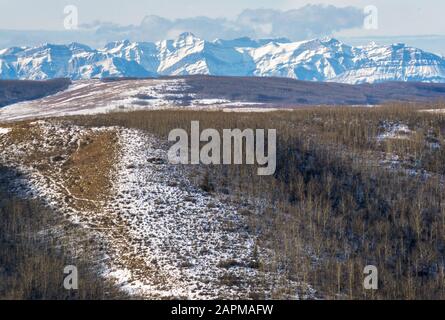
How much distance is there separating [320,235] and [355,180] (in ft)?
37.8

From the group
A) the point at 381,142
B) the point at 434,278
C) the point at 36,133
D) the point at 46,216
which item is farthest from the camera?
the point at 381,142

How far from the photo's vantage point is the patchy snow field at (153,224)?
97.0ft

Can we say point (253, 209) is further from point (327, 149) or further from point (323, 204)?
point (327, 149)

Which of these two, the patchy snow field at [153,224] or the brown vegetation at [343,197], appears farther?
the brown vegetation at [343,197]

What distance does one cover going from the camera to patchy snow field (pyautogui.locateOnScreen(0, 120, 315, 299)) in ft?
97.0

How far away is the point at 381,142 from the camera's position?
5797 centimetres

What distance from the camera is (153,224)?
35750 millimetres

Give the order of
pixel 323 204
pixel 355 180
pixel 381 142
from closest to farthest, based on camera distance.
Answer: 1. pixel 323 204
2. pixel 355 180
3. pixel 381 142

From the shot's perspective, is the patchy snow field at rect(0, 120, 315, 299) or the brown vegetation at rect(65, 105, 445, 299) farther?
the brown vegetation at rect(65, 105, 445, 299)

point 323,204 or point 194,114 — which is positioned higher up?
point 194,114

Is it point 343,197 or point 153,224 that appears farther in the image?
point 343,197

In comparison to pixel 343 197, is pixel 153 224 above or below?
above
